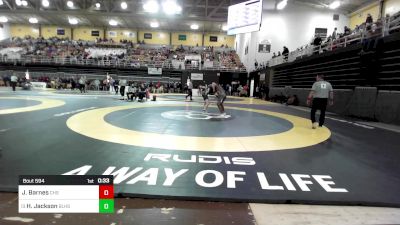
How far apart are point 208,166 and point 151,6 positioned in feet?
116

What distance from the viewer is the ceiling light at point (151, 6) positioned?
35.2 metres

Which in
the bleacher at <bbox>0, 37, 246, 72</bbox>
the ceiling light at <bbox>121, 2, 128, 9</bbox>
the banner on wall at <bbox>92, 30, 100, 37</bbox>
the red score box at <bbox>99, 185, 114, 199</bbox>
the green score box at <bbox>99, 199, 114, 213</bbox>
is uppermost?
the ceiling light at <bbox>121, 2, 128, 9</bbox>

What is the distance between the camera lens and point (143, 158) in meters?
4.26

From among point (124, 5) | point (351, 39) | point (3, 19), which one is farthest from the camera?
point (3, 19)

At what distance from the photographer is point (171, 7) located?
114ft

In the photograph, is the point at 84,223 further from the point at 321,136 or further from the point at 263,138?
the point at 321,136

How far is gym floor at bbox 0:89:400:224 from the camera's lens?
2770 mm

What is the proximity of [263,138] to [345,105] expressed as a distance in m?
8.66

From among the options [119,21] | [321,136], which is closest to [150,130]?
[321,136]

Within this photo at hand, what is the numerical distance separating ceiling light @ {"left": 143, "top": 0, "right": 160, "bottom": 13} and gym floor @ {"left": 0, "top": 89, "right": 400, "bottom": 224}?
104 ft

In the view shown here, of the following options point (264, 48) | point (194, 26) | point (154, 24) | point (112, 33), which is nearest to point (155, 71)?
point (154, 24)
